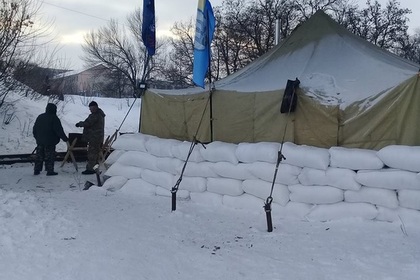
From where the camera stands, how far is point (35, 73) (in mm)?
18125

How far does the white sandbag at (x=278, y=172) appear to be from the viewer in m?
5.88

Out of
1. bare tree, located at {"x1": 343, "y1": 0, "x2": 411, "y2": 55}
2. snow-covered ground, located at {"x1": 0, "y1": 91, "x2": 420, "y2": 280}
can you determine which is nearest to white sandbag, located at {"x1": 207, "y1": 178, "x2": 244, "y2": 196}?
snow-covered ground, located at {"x1": 0, "y1": 91, "x2": 420, "y2": 280}

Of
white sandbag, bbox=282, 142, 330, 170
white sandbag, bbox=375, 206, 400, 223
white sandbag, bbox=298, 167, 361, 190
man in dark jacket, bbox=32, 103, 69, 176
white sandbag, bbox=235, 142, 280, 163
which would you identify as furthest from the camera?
man in dark jacket, bbox=32, 103, 69, 176

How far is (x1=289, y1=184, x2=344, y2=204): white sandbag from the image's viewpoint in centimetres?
555

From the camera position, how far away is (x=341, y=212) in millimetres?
5492

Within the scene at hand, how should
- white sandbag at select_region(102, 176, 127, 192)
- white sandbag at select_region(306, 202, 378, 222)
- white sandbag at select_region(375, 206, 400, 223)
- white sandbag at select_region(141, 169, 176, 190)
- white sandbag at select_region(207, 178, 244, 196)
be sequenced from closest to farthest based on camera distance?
white sandbag at select_region(375, 206, 400, 223) → white sandbag at select_region(306, 202, 378, 222) → white sandbag at select_region(207, 178, 244, 196) → white sandbag at select_region(141, 169, 176, 190) → white sandbag at select_region(102, 176, 127, 192)

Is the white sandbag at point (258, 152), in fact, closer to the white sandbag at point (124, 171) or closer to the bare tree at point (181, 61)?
the white sandbag at point (124, 171)

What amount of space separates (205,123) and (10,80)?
11417mm

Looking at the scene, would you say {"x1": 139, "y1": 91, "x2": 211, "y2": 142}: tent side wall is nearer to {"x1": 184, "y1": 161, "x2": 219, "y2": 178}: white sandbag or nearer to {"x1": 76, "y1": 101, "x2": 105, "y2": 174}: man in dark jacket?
{"x1": 184, "y1": 161, "x2": 219, "y2": 178}: white sandbag

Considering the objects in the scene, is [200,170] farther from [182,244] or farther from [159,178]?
[182,244]

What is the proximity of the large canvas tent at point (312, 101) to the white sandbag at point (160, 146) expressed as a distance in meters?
0.43

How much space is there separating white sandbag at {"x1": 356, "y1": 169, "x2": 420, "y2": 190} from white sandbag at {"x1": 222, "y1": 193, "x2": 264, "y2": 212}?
142cm

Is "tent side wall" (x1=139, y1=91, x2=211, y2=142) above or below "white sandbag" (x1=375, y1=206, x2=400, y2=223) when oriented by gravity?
above

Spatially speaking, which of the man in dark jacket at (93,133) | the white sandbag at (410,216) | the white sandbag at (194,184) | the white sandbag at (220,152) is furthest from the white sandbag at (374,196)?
the man in dark jacket at (93,133)
